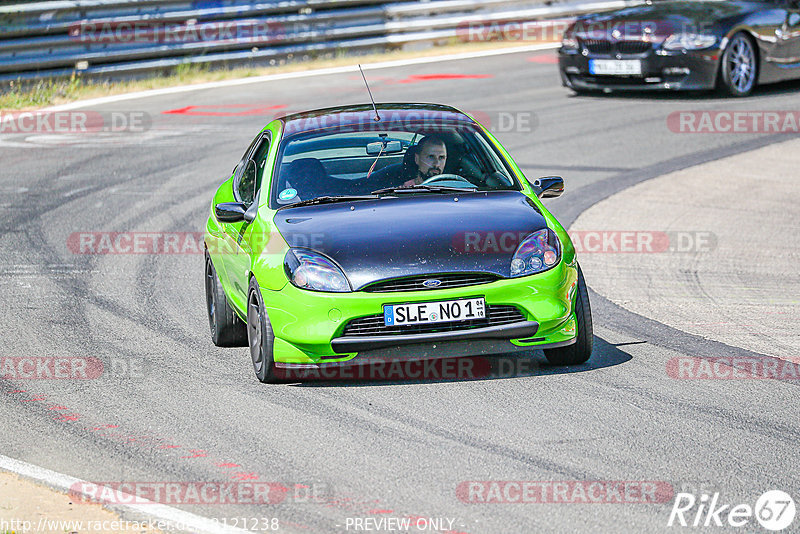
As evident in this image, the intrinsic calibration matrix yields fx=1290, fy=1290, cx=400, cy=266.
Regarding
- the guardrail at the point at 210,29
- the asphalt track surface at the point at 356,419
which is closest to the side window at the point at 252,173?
the asphalt track surface at the point at 356,419

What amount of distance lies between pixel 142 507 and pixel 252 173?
3.49 metres

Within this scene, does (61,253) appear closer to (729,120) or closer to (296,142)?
(296,142)

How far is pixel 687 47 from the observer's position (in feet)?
54.1

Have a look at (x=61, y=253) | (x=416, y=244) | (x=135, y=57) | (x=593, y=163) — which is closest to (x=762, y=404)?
(x=416, y=244)

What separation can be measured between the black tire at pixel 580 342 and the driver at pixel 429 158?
48.2 inches

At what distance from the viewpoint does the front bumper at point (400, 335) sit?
650 centimetres

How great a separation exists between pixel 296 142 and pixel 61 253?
12.0ft

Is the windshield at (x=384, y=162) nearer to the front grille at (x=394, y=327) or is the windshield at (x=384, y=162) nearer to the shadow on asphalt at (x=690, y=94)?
the front grille at (x=394, y=327)

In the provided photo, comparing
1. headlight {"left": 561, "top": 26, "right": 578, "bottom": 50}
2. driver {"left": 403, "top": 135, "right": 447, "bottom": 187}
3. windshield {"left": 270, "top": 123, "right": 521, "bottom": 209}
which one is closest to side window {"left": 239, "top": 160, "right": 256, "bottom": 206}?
windshield {"left": 270, "top": 123, "right": 521, "bottom": 209}
